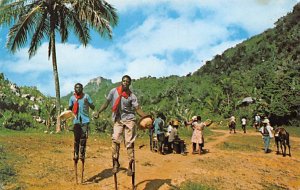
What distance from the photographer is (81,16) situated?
20.5 m

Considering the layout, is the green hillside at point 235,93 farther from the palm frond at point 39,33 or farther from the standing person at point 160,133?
the standing person at point 160,133

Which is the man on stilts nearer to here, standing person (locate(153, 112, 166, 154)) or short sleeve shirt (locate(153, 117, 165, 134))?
standing person (locate(153, 112, 166, 154))

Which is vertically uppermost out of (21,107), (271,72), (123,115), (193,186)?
(271,72)

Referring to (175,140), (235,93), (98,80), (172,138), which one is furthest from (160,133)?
(98,80)

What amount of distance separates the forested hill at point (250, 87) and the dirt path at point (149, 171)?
27.0 meters

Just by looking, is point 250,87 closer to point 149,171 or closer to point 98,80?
point 149,171

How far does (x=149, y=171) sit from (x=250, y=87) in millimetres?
47814

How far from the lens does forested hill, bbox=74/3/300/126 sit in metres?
42.3

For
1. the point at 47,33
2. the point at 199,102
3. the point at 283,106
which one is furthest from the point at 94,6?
the point at 199,102

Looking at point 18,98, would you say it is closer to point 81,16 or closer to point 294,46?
point 81,16

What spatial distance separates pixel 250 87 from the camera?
187 ft

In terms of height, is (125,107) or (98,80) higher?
(98,80)

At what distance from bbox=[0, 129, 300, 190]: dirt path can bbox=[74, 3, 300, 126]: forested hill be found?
27.0 meters

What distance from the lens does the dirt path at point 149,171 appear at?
9.63 m
